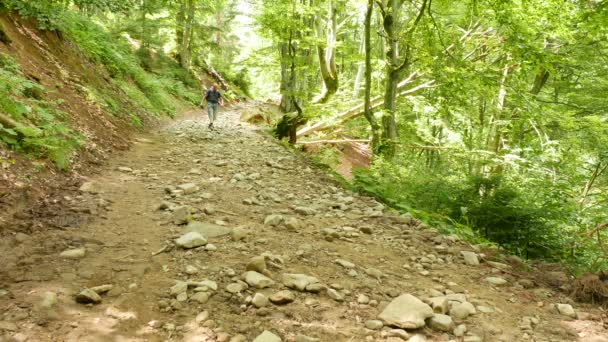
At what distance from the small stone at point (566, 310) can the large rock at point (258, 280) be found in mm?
2715

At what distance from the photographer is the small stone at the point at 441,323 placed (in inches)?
117

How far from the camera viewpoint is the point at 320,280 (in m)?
3.62

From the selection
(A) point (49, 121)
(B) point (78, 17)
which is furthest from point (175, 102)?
(A) point (49, 121)

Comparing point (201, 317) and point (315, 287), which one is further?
point (315, 287)

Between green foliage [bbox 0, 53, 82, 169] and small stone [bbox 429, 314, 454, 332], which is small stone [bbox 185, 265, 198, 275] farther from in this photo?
green foliage [bbox 0, 53, 82, 169]

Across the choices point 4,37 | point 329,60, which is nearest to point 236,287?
point 4,37

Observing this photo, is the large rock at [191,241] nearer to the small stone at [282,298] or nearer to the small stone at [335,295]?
the small stone at [282,298]

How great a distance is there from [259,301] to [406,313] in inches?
47.8

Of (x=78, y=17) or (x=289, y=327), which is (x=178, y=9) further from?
(x=289, y=327)

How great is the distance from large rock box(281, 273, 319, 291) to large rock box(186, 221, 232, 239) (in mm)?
1303

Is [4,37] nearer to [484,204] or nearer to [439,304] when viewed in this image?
[439,304]

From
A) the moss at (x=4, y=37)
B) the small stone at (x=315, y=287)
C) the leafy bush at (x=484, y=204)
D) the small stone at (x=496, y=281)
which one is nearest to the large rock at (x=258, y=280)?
the small stone at (x=315, y=287)

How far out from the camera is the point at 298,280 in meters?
3.47

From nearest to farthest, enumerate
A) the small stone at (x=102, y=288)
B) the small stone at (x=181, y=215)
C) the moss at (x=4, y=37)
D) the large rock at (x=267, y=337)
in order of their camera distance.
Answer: the large rock at (x=267, y=337) < the small stone at (x=102, y=288) < the small stone at (x=181, y=215) < the moss at (x=4, y=37)
